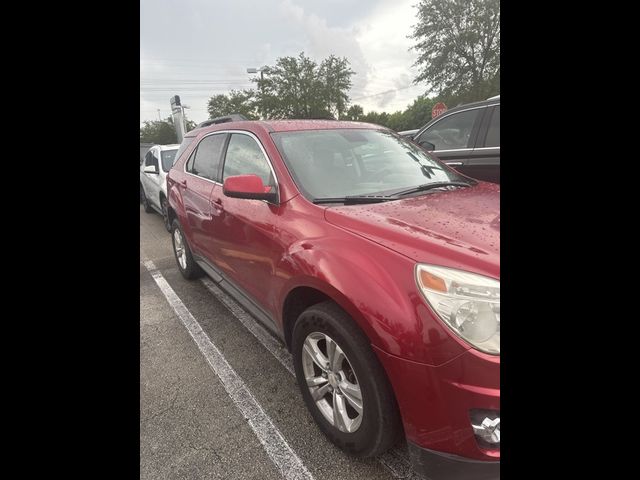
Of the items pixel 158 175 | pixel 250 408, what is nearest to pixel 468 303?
pixel 250 408

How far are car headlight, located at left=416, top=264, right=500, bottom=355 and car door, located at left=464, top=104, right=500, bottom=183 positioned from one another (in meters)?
3.63

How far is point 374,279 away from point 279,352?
152cm

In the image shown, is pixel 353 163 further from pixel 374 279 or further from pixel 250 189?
pixel 374 279

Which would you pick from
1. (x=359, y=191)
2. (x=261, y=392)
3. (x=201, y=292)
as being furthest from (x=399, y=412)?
(x=201, y=292)

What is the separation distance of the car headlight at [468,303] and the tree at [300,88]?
114 ft

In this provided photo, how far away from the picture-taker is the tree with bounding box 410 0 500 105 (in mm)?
20481

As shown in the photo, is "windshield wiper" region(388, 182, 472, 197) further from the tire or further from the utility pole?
the utility pole

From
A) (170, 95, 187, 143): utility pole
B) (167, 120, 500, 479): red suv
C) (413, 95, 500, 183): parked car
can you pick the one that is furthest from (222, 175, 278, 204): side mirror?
(170, 95, 187, 143): utility pole

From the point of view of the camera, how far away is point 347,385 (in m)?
1.73

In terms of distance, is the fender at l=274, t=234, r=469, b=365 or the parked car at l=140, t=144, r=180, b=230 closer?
the fender at l=274, t=234, r=469, b=365

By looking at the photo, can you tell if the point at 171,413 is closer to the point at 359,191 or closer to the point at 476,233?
the point at 359,191
